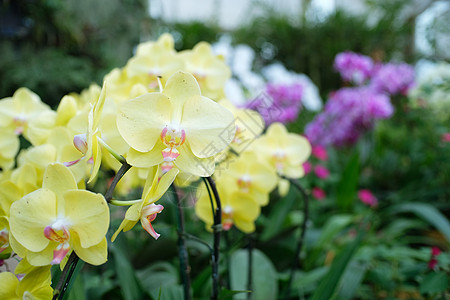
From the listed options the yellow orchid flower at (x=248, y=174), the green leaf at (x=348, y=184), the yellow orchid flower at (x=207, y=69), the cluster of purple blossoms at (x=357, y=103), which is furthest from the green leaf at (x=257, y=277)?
the cluster of purple blossoms at (x=357, y=103)

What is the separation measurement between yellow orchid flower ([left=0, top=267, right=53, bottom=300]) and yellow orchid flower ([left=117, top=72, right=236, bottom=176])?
0.15m

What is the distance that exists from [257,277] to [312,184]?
3.42 ft

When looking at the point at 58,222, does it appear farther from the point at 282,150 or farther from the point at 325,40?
the point at 325,40

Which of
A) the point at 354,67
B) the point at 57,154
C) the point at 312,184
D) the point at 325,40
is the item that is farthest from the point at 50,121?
the point at 325,40

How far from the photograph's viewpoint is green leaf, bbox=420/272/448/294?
0.62m

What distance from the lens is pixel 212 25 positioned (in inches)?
170

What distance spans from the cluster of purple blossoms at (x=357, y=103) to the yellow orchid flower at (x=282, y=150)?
1.21m

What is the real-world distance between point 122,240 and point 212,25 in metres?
3.83

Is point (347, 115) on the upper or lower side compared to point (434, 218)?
upper

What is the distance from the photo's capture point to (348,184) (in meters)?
1.52

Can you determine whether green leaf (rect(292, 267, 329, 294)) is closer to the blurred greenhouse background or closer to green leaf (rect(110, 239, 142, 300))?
the blurred greenhouse background

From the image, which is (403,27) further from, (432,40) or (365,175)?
(365,175)

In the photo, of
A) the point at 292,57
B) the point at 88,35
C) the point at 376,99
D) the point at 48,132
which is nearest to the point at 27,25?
the point at 88,35

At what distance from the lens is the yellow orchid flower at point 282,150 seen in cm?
67
